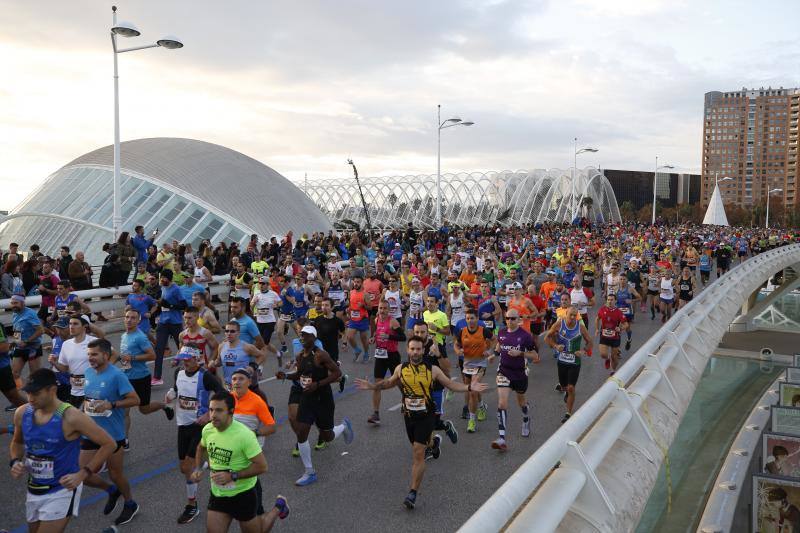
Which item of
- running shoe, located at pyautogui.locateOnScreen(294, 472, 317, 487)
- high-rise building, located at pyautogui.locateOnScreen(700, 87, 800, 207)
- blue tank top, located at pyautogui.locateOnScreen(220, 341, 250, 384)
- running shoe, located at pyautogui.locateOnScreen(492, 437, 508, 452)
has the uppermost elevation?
high-rise building, located at pyautogui.locateOnScreen(700, 87, 800, 207)

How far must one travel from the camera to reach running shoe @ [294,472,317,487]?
21.7 ft

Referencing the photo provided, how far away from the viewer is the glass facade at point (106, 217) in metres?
29.6

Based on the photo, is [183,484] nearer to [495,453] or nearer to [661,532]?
[495,453]

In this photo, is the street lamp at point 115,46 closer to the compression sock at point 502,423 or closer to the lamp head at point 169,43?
the lamp head at point 169,43

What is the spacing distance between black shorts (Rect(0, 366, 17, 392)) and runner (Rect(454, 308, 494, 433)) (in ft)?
18.5

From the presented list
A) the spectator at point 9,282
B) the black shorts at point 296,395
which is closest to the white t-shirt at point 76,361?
the black shorts at point 296,395

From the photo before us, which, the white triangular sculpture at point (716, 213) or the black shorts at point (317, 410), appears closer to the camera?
the black shorts at point (317, 410)

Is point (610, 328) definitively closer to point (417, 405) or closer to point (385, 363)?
point (385, 363)

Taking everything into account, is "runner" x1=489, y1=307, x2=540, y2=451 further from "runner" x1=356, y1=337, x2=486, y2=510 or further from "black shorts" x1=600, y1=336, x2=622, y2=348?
"black shorts" x1=600, y1=336, x2=622, y2=348

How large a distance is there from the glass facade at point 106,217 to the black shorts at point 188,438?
24.6 m

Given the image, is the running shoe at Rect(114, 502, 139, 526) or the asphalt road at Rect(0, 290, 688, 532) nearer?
the running shoe at Rect(114, 502, 139, 526)

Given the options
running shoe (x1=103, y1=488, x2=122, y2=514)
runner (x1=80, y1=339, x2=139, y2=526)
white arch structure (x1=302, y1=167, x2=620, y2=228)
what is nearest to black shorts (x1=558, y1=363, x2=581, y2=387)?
runner (x1=80, y1=339, x2=139, y2=526)

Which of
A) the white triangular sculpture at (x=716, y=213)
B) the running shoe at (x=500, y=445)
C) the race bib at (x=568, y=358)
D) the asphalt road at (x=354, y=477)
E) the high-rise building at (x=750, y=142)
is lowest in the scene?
the asphalt road at (x=354, y=477)

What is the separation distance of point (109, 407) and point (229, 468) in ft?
6.09
